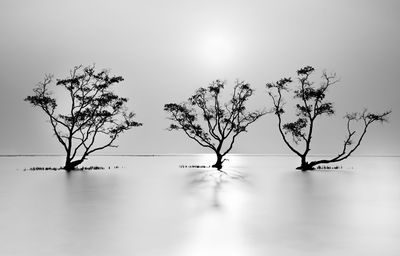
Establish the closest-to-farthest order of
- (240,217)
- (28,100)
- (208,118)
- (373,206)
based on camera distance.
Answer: (240,217), (373,206), (28,100), (208,118)

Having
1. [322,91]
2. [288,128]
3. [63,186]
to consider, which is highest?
[322,91]

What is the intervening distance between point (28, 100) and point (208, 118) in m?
25.2

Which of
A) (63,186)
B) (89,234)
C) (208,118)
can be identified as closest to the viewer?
(89,234)

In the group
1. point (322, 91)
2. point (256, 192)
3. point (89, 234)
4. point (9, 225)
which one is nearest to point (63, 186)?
point (256, 192)

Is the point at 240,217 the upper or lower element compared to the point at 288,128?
lower

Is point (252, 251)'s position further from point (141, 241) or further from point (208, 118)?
point (208, 118)

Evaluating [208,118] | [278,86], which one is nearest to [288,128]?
[278,86]

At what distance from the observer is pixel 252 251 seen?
53.7 ft

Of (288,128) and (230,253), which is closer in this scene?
(230,253)

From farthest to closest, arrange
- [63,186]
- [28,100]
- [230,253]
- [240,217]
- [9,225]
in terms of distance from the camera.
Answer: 1. [28,100]
2. [63,186]
3. [240,217]
4. [9,225]
5. [230,253]

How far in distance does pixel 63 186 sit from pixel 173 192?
39.8 feet

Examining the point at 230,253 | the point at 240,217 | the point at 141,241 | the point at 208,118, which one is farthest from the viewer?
the point at 208,118

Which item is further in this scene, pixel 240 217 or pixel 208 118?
pixel 208 118

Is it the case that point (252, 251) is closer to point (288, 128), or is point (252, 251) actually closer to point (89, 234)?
point (89, 234)
